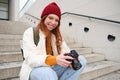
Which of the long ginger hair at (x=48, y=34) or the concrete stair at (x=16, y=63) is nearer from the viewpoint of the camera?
the long ginger hair at (x=48, y=34)

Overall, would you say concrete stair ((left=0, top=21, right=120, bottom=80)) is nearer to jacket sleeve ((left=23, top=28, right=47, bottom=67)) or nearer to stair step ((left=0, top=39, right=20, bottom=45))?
stair step ((left=0, top=39, right=20, bottom=45))

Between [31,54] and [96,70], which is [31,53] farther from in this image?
[96,70]

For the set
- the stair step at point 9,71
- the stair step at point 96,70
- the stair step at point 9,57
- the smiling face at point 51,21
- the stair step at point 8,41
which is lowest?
the stair step at point 96,70

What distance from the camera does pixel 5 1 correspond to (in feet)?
27.0

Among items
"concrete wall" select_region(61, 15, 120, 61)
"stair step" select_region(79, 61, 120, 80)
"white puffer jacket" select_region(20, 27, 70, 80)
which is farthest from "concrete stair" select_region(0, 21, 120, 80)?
"white puffer jacket" select_region(20, 27, 70, 80)

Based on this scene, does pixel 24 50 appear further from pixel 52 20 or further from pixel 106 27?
pixel 106 27

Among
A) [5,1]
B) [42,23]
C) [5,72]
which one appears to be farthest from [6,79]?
[5,1]

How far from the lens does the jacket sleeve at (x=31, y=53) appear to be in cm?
102

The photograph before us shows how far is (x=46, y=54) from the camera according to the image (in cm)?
122

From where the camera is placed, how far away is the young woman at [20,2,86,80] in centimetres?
101

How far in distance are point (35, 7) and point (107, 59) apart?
3.25m

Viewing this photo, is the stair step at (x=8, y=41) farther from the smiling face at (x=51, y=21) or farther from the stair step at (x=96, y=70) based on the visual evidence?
the smiling face at (x=51, y=21)

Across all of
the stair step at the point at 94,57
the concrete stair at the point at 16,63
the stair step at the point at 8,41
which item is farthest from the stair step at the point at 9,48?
the stair step at the point at 94,57

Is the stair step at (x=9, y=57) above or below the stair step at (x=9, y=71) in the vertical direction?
above
